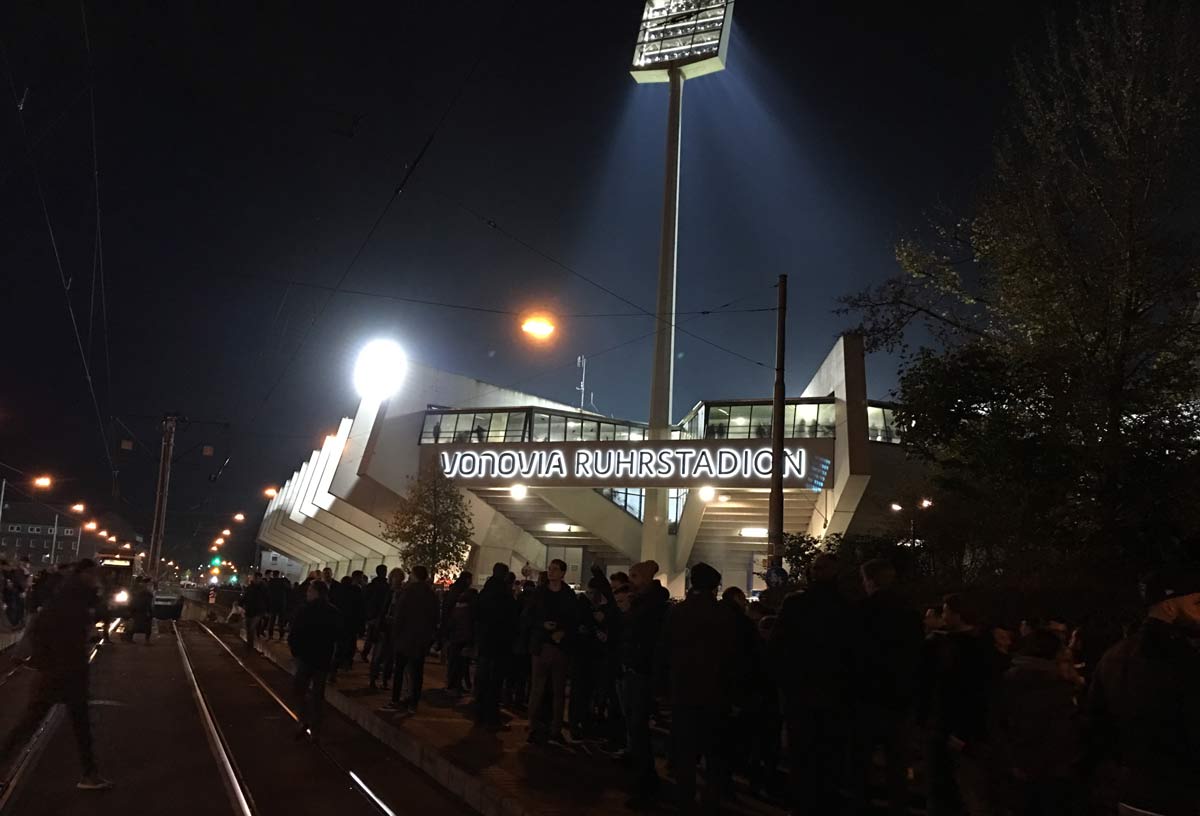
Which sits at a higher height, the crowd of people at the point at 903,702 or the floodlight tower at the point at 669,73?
the floodlight tower at the point at 669,73

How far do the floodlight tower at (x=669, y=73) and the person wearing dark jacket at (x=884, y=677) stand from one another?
111ft

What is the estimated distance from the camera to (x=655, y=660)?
6551mm

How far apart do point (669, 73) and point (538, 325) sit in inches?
1157

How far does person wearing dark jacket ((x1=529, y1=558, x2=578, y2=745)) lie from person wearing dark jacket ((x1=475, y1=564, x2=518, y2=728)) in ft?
3.28

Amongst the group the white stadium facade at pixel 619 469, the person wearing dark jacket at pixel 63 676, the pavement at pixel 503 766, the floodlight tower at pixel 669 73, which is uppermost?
the floodlight tower at pixel 669 73

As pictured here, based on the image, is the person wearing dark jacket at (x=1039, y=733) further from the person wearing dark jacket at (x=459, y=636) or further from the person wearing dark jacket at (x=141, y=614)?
the person wearing dark jacket at (x=141, y=614)

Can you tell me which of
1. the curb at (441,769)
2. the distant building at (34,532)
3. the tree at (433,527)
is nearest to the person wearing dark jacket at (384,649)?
the curb at (441,769)

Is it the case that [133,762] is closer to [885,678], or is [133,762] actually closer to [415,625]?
[415,625]

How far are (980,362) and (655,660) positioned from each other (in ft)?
34.7

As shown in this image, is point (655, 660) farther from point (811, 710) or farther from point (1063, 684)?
point (1063, 684)

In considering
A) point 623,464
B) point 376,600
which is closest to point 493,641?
point 376,600

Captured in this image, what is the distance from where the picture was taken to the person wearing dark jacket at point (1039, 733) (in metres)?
4.79

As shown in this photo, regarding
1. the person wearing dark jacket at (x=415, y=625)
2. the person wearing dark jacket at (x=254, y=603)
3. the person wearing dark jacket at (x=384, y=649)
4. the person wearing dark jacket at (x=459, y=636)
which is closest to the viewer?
the person wearing dark jacket at (x=415, y=625)

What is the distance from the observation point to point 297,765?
891cm
